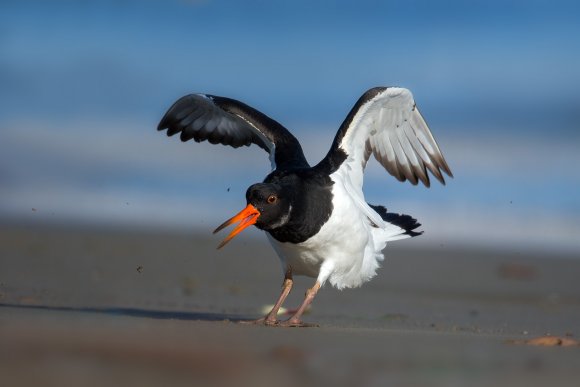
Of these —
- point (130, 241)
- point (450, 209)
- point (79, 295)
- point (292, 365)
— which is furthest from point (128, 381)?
point (450, 209)

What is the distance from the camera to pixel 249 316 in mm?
8891

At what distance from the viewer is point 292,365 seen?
5.38 metres

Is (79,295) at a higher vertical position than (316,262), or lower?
lower

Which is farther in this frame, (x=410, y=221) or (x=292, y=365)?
(x=410, y=221)

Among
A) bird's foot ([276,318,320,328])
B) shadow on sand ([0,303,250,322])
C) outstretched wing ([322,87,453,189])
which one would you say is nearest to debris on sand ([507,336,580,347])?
bird's foot ([276,318,320,328])

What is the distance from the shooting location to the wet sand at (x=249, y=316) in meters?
5.14

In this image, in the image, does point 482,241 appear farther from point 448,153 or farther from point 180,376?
point 180,376

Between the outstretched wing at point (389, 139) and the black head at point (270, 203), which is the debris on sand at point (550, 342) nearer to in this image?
the black head at point (270, 203)

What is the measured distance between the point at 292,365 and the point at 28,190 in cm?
1347

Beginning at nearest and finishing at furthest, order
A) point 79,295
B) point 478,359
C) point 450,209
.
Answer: point 478,359 → point 79,295 → point 450,209

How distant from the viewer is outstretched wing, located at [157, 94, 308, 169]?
30.5ft

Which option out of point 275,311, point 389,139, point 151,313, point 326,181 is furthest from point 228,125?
point 275,311

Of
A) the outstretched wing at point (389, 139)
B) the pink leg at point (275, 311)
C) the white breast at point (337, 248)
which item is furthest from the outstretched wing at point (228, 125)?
the pink leg at point (275, 311)

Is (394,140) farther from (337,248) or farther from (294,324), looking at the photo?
(294,324)
